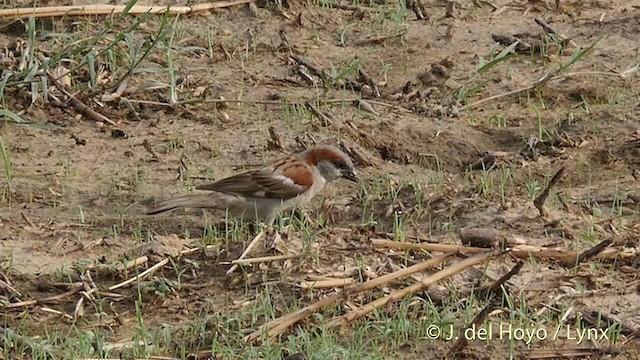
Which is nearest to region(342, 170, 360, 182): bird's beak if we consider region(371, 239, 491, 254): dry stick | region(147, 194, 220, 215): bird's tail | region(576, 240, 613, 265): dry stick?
region(147, 194, 220, 215): bird's tail

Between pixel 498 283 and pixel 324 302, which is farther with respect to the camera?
pixel 498 283

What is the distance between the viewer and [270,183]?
7.89m

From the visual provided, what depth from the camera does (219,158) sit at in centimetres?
861

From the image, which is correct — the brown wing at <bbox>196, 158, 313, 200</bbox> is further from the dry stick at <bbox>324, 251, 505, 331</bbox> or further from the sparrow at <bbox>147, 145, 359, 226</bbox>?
the dry stick at <bbox>324, 251, 505, 331</bbox>

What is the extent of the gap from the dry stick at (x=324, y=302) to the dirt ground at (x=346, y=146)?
0.19ft

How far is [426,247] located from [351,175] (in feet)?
4.02

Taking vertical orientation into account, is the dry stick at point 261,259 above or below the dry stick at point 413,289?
above

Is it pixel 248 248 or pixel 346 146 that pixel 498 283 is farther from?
pixel 346 146

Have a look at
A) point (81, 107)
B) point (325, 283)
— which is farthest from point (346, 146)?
point (325, 283)

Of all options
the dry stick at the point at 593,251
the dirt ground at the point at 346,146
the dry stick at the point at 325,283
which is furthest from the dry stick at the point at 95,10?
the dry stick at the point at 593,251

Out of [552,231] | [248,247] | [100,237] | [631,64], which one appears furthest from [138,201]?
[631,64]

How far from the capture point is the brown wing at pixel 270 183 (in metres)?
7.80

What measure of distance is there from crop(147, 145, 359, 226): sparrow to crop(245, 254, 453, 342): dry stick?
1252mm

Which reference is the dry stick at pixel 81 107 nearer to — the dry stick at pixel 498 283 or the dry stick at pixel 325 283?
the dry stick at pixel 325 283
